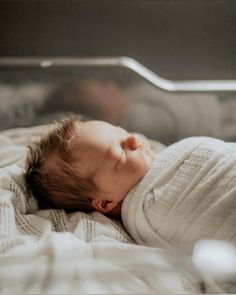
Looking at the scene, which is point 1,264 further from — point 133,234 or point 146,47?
point 146,47

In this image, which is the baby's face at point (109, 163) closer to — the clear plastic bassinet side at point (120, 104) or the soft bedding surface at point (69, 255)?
the soft bedding surface at point (69, 255)

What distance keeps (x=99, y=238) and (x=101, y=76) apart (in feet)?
1.38

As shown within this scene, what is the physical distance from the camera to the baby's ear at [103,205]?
0.98m

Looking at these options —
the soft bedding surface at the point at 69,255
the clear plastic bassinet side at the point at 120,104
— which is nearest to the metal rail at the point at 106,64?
A: the clear plastic bassinet side at the point at 120,104

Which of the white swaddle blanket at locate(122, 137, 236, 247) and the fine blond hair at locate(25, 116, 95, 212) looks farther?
the fine blond hair at locate(25, 116, 95, 212)

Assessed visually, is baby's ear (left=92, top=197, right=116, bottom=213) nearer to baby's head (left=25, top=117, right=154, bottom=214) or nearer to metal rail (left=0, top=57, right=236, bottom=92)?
baby's head (left=25, top=117, right=154, bottom=214)

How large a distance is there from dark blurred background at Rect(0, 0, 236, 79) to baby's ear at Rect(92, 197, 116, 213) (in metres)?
0.41

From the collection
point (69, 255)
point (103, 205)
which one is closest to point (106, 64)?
point (103, 205)

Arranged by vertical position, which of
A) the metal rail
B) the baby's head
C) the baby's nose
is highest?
the metal rail

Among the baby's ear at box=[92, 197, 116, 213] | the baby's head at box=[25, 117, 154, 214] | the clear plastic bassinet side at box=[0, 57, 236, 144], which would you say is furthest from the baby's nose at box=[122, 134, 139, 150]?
the clear plastic bassinet side at box=[0, 57, 236, 144]

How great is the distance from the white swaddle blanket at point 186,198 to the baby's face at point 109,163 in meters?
0.02

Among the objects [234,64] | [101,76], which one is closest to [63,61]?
[101,76]

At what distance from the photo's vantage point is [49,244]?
817mm

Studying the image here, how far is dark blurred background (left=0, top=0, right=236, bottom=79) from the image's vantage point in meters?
1.24
